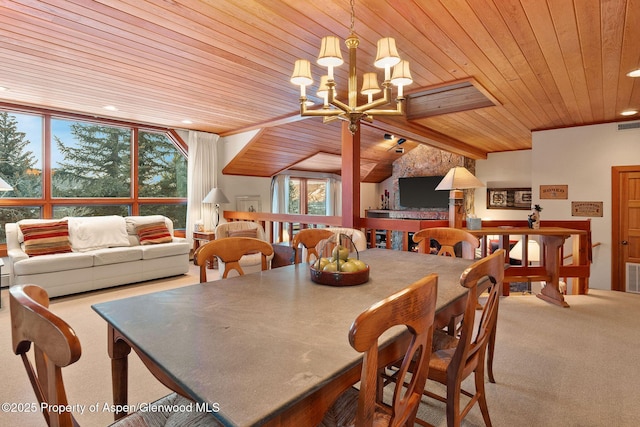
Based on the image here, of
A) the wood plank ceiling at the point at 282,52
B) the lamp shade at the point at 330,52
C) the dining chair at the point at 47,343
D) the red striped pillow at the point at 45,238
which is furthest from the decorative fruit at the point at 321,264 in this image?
the red striped pillow at the point at 45,238

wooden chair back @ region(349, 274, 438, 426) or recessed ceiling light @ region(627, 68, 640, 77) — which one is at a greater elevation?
recessed ceiling light @ region(627, 68, 640, 77)

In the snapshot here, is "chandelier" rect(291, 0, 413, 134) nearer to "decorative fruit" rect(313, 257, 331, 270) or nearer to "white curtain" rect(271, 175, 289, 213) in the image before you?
"decorative fruit" rect(313, 257, 331, 270)

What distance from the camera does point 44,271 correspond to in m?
3.65

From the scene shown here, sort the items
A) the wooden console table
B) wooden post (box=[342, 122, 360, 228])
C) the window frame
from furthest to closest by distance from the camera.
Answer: the window frame, wooden post (box=[342, 122, 360, 228]), the wooden console table

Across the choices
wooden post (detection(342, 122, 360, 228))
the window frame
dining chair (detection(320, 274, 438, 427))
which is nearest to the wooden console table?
wooden post (detection(342, 122, 360, 228))

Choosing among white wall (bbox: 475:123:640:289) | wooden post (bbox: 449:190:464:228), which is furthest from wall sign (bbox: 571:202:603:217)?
wooden post (bbox: 449:190:464:228)

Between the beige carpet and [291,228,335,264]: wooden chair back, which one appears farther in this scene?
[291,228,335,264]: wooden chair back

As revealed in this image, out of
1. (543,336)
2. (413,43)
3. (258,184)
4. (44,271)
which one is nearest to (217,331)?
(413,43)

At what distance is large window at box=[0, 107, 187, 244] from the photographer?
446 cm

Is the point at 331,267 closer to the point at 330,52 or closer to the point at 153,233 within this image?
the point at 330,52

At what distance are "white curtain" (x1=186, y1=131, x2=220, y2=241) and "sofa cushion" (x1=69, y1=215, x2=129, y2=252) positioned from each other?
125cm

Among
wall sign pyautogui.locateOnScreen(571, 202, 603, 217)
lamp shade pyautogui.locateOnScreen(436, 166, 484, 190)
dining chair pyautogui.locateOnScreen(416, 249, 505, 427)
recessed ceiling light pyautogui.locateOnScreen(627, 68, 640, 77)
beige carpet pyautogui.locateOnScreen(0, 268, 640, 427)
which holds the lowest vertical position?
beige carpet pyautogui.locateOnScreen(0, 268, 640, 427)

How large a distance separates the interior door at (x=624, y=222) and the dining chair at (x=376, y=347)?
18.5 feet

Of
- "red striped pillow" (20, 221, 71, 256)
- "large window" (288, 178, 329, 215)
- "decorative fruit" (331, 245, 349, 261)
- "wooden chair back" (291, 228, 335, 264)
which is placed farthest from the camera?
"large window" (288, 178, 329, 215)
